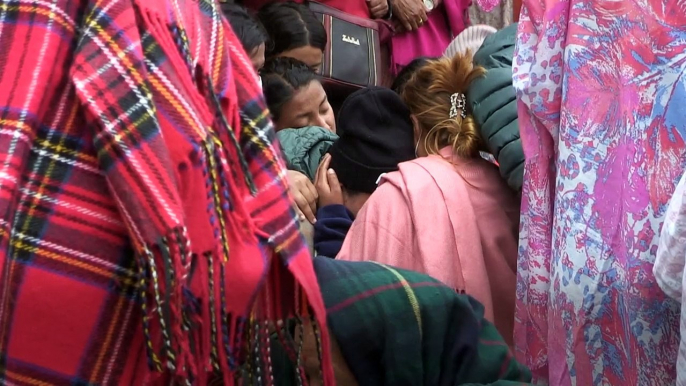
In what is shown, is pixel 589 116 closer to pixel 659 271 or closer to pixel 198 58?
pixel 659 271

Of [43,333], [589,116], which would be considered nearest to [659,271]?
[589,116]

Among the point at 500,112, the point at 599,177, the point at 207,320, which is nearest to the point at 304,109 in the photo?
the point at 500,112

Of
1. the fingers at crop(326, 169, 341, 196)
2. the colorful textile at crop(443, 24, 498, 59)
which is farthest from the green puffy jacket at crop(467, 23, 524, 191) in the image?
the colorful textile at crop(443, 24, 498, 59)

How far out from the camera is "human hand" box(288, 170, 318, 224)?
165cm

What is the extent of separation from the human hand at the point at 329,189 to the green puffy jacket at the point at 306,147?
127 mm

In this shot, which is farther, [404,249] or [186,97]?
[404,249]

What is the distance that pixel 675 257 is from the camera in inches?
37.0

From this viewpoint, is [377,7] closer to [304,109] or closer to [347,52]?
[347,52]

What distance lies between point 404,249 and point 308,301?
2.11ft

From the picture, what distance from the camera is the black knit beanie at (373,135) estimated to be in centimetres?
157

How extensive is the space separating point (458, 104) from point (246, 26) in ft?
2.19

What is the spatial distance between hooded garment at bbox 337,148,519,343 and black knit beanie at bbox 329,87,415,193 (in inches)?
4.8

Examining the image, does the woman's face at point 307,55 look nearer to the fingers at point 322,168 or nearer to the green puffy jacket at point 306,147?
the green puffy jacket at point 306,147

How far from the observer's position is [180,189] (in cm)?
70
